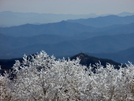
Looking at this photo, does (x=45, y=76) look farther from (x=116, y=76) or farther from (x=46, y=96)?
(x=116, y=76)

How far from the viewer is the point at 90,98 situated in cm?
1867

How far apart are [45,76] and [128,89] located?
7.75 metres

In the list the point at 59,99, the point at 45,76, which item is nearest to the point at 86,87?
the point at 45,76

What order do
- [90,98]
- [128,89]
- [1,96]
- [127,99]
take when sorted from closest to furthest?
[90,98] → [128,89] → [127,99] → [1,96]

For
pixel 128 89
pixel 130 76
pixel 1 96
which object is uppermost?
pixel 130 76

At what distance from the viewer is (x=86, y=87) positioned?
19.8m

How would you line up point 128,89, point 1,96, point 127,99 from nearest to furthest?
point 128,89 → point 127,99 → point 1,96

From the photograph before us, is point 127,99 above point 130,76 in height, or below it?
below

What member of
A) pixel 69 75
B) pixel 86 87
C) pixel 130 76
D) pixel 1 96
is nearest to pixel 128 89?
pixel 130 76

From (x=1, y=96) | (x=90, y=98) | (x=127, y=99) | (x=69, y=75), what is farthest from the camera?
(x=1, y=96)

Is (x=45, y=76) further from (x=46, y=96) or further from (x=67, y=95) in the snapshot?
(x=67, y=95)

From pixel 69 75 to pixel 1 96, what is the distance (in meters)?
9.46

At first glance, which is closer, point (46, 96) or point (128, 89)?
point (128, 89)

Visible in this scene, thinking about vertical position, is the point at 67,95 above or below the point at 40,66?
below
